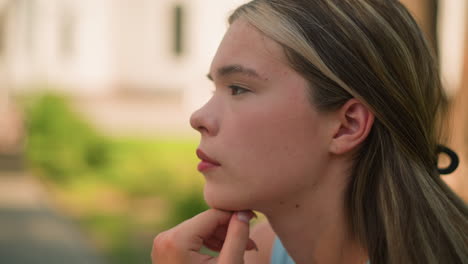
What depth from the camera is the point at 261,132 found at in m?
2.39

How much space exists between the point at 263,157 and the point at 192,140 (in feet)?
40.2

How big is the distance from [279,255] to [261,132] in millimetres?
707

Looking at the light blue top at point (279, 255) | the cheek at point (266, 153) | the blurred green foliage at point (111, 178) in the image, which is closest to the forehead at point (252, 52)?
the cheek at point (266, 153)

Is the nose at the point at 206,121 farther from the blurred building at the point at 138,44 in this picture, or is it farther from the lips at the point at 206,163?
the blurred building at the point at 138,44

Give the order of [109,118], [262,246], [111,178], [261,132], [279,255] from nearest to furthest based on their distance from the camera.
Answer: [261,132] < [279,255] < [262,246] < [111,178] < [109,118]

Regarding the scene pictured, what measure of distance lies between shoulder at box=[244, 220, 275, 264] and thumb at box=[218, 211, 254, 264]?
51 centimetres

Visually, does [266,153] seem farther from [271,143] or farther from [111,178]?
[111,178]

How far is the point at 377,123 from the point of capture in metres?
2.46

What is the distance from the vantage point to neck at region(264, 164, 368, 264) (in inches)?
98.4

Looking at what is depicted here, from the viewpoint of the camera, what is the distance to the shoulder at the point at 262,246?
298 cm

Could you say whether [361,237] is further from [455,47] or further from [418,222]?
[455,47]

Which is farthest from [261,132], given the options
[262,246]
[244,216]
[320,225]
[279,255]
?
[262,246]

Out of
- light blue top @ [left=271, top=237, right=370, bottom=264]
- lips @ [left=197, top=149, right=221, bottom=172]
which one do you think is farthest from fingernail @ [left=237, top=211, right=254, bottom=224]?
light blue top @ [left=271, top=237, right=370, bottom=264]

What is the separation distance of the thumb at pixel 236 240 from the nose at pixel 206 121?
1.04ft
